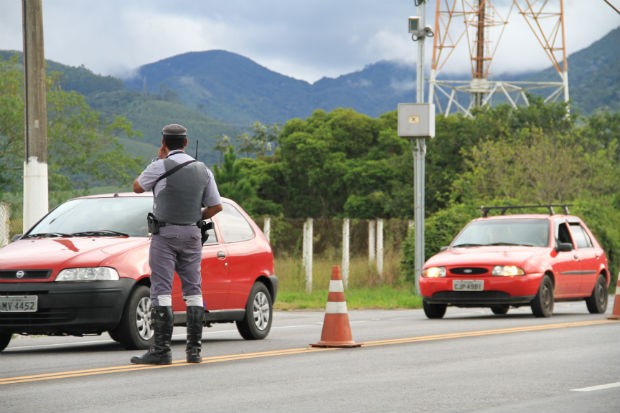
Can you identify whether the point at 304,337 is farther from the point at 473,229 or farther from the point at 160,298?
the point at 473,229

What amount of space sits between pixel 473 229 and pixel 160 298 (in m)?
11.2

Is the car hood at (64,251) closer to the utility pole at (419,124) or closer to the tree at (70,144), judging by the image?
the utility pole at (419,124)

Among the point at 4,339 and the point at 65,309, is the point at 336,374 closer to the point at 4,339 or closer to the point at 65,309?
the point at 65,309

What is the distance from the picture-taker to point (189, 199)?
39.2 ft

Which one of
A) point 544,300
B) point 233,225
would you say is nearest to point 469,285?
point 544,300

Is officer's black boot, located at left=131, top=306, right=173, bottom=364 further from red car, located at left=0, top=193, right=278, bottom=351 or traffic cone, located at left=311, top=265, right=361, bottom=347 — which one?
traffic cone, located at left=311, top=265, right=361, bottom=347

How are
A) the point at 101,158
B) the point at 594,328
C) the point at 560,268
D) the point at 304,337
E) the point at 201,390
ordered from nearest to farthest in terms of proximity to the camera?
the point at 201,390 → the point at 304,337 → the point at 594,328 → the point at 560,268 → the point at 101,158

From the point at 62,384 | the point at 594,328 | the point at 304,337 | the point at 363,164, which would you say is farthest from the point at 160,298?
the point at 363,164

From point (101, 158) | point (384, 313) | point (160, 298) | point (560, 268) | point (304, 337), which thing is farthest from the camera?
point (101, 158)

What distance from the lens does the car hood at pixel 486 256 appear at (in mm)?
20281

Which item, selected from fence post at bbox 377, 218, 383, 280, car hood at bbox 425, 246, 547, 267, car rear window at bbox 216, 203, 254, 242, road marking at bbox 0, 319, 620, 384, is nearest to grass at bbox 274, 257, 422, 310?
fence post at bbox 377, 218, 383, 280

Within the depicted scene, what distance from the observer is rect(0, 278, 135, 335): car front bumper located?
13.3m

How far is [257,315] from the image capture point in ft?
51.1

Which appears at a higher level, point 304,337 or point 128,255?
point 128,255
